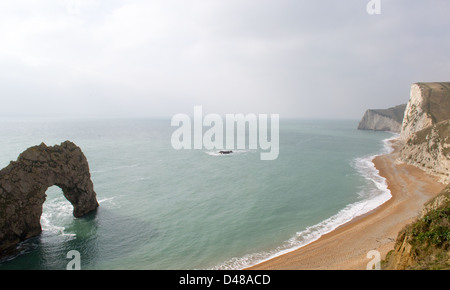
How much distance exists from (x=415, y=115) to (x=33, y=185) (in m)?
98.0

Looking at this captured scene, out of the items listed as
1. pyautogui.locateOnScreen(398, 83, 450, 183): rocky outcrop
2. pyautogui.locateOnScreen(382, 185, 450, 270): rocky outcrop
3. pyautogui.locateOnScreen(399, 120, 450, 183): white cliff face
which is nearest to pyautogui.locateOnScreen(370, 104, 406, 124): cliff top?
pyautogui.locateOnScreen(398, 83, 450, 183): rocky outcrop

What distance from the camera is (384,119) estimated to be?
161000 mm

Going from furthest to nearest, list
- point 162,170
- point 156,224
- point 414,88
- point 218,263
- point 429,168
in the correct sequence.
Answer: point 414,88, point 162,170, point 429,168, point 156,224, point 218,263

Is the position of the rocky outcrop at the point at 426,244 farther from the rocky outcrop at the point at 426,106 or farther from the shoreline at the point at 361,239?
the rocky outcrop at the point at 426,106

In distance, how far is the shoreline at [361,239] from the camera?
20891mm

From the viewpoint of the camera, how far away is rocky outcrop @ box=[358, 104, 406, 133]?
15576 centimetres

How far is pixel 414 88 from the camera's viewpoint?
88.1m

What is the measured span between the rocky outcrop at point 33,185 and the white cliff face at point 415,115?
85433 mm

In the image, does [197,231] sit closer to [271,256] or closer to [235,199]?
[271,256]

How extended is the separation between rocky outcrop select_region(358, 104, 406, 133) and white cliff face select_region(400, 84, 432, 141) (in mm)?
75073

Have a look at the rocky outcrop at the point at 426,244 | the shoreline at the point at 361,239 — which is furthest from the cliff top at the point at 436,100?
the rocky outcrop at the point at 426,244
